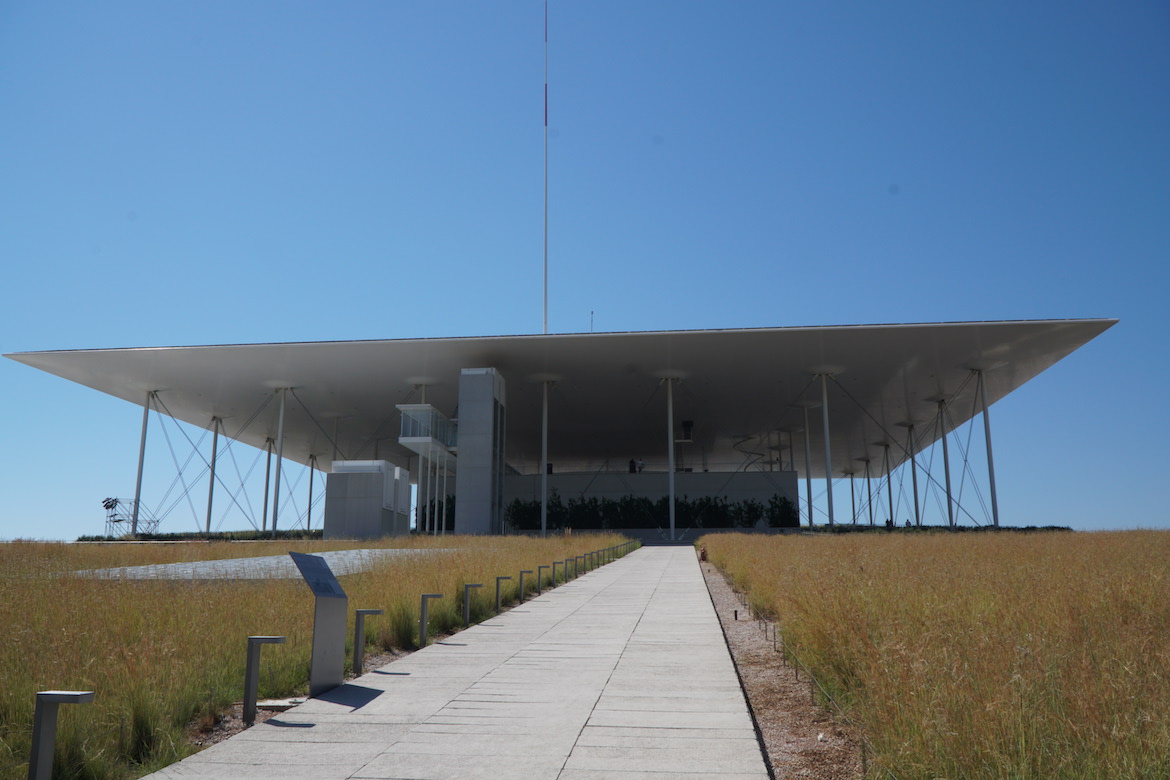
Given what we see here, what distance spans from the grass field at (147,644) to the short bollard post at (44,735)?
31 cm

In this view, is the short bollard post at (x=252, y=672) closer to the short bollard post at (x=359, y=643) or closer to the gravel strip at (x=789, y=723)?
the short bollard post at (x=359, y=643)

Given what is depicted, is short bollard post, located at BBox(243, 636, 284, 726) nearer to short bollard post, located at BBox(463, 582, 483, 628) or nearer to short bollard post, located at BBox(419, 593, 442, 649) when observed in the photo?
short bollard post, located at BBox(419, 593, 442, 649)

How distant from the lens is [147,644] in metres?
5.16

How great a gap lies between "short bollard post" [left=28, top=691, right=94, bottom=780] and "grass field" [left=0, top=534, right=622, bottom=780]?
1.03 feet

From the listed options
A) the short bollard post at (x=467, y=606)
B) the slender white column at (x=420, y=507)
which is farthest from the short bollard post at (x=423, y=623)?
the slender white column at (x=420, y=507)

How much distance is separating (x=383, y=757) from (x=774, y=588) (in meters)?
5.68

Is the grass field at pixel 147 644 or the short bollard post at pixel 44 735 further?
the grass field at pixel 147 644

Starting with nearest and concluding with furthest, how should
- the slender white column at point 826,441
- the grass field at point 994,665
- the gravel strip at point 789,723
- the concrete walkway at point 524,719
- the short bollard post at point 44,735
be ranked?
1. the grass field at point 994,665
2. the short bollard post at point 44,735
3. the concrete walkway at point 524,719
4. the gravel strip at point 789,723
5. the slender white column at point 826,441

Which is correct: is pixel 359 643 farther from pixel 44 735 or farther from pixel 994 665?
pixel 994 665

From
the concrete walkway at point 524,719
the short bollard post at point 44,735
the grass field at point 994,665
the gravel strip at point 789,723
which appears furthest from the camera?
the gravel strip at point 789,723

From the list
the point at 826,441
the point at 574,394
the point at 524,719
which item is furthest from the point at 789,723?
the point at 574,394

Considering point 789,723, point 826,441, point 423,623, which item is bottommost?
point 789,723

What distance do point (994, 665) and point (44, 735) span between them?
4175mm

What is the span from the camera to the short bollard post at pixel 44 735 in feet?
11.5
